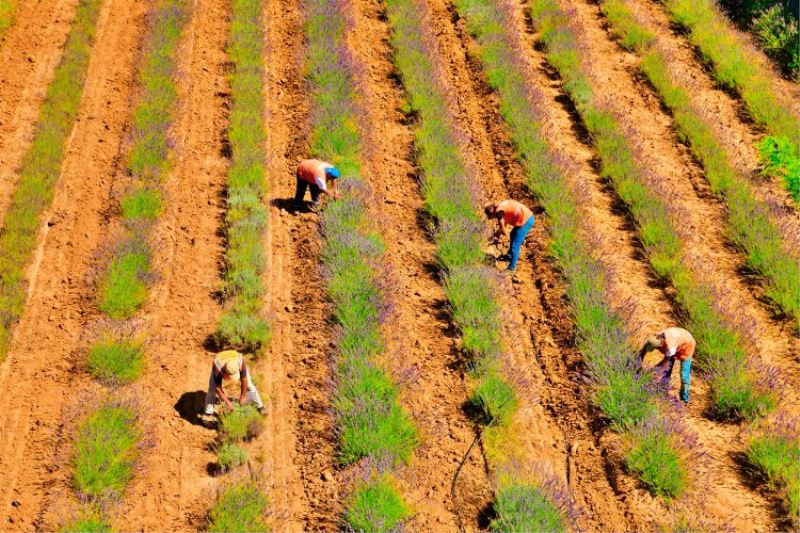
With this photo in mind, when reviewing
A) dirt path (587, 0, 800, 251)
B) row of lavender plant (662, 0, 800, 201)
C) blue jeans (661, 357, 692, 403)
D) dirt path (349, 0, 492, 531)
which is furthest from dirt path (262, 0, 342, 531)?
row of lavender plant (662, 0, 800, 201)

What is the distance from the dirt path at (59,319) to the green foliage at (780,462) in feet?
20.8

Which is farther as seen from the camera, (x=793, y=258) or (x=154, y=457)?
(x=793, y=258)

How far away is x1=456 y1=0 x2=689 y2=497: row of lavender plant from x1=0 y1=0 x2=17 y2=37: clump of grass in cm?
857

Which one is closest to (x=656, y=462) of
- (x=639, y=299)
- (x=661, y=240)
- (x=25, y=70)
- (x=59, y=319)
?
(x=639, y=299)

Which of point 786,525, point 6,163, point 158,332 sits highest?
point 786,525

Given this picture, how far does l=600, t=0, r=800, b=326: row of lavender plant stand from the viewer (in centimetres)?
1039

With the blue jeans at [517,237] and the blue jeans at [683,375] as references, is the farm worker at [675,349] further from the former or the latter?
the blue jeans at [517,237]

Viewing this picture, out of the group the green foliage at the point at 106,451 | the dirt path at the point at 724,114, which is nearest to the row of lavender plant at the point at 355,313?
the green foliage at the point at 106,451

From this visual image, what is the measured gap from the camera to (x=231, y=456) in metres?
8.16

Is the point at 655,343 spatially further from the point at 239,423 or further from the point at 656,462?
the point at 239,423

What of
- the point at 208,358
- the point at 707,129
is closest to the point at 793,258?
the point at 707,129

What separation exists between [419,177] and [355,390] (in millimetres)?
4442

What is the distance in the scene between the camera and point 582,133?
1357cm

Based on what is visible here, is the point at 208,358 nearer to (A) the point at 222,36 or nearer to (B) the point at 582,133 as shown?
(B) the point at 582,133
